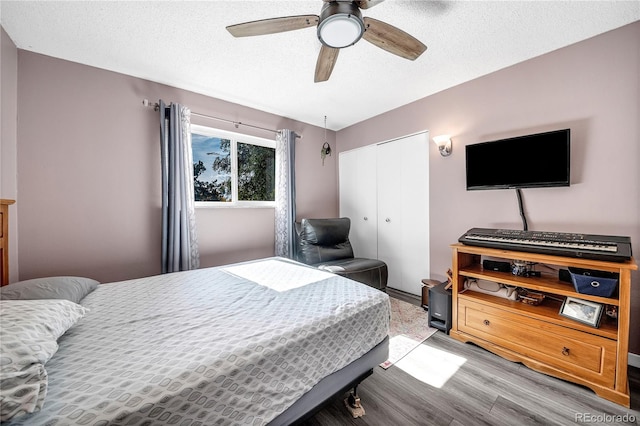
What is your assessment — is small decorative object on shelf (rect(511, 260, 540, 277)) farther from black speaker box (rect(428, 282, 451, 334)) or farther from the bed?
the bed

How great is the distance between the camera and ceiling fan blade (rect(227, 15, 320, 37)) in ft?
4.64

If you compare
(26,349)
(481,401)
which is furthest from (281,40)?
(481,401)

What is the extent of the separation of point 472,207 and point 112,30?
3.55m

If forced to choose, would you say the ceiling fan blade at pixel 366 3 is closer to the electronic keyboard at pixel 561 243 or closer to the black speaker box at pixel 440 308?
the electronic keyboard at pixel 561 243

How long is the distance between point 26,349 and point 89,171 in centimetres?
211

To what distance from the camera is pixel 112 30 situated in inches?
71.9

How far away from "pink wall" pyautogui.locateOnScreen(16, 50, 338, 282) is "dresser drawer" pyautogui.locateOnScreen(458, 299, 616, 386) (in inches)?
111

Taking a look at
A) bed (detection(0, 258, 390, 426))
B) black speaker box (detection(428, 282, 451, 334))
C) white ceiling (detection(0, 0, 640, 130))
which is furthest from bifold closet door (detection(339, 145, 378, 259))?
bed (detection(0, 258, 390, 426))

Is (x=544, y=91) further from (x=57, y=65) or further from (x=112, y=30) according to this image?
(x=57, y=65)

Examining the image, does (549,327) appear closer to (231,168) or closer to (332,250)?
(332,250)

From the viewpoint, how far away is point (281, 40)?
1956 mm

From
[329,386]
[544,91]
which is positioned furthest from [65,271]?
[544,91]

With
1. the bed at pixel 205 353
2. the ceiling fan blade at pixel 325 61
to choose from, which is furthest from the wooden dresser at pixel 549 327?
the ceiling fan blade at pixel 325 61

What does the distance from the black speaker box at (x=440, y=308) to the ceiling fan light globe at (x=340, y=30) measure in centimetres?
224
